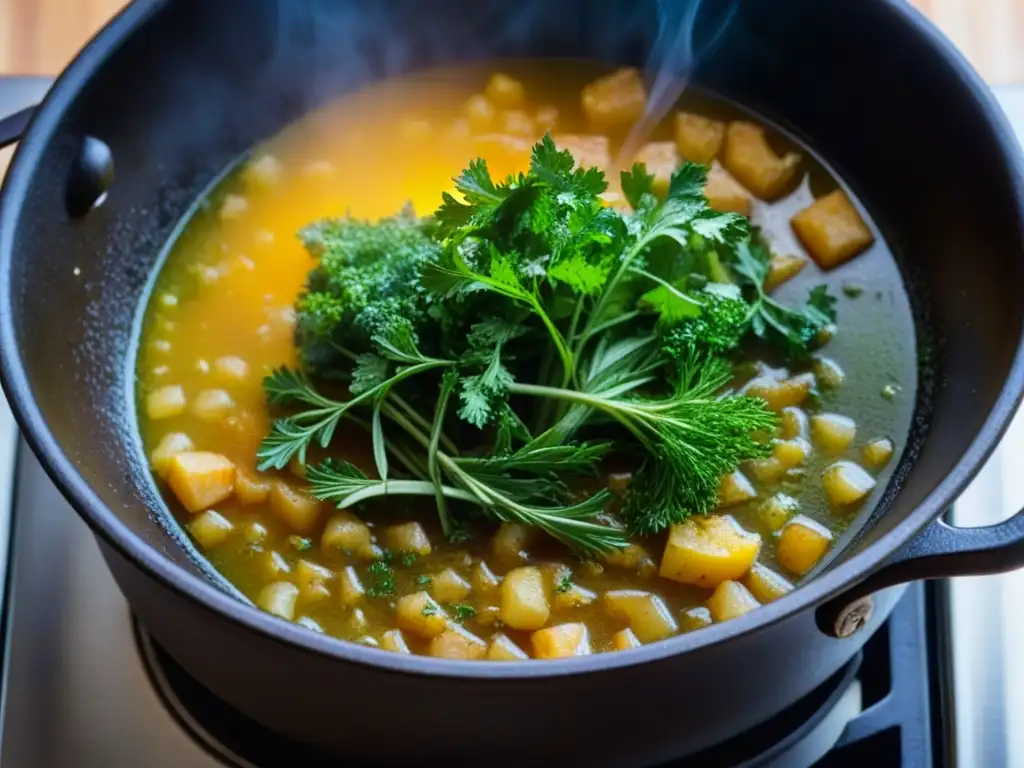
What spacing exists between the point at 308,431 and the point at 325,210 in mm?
502

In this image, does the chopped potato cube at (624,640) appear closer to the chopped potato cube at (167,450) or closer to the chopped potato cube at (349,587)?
the chopped potato cube at (349,587)

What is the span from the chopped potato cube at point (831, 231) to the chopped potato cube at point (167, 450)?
98cm

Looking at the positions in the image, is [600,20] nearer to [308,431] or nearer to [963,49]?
[963,49]

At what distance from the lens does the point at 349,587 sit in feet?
5.42

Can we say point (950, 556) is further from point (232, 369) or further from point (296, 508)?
point (232, 369)

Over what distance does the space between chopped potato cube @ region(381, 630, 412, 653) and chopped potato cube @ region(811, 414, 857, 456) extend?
0.63 metres

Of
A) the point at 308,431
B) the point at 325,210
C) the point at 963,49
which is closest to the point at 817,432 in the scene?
the point at 308,431

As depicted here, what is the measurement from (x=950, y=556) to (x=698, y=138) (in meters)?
0.92

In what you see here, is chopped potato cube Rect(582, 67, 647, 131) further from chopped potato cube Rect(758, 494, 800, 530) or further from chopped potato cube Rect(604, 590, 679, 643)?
chopped potato cube Rect(604, 590, 679, 643)

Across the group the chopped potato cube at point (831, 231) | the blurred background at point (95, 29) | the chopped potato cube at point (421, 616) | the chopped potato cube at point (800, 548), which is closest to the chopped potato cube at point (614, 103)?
the chopped potato cube at point (831, 231)

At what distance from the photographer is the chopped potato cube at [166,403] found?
185 cm

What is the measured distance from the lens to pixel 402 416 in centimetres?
166

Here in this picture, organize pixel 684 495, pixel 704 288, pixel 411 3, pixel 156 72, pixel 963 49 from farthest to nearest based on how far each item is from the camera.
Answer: pixel 963 49 < pixel 411 3 < pixel 156 72 < pixel 704 288 < pixel 684 495

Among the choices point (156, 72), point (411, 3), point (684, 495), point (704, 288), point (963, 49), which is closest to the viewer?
point (684, 495)
